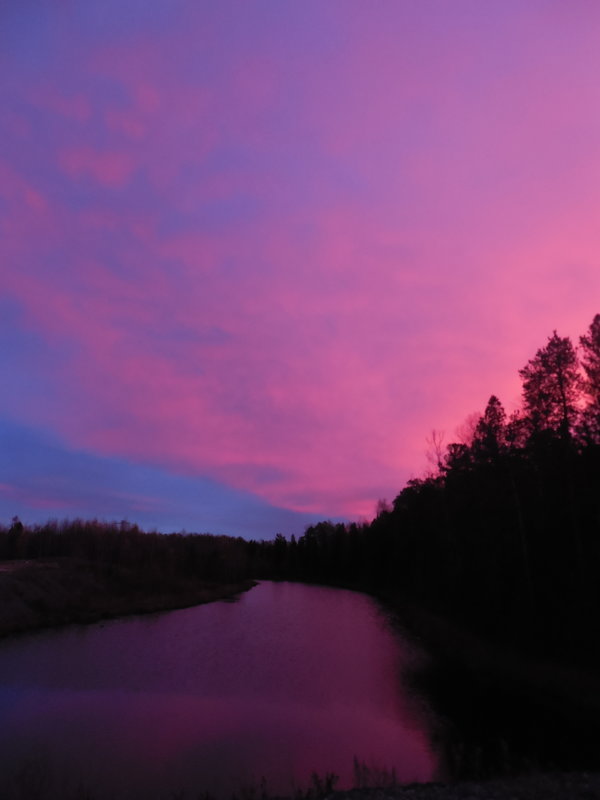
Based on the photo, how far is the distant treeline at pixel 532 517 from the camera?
2689cm

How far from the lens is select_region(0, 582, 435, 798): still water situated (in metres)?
14.4

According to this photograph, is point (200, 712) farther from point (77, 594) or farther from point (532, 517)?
point (77, 594)

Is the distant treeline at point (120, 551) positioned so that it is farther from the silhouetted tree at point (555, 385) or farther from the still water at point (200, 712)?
the silhouetted tree at point (555, 385)

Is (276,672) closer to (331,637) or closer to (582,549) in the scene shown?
(331,637)

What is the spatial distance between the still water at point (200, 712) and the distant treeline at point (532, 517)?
27.2 feet

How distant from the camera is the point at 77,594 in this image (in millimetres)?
55844

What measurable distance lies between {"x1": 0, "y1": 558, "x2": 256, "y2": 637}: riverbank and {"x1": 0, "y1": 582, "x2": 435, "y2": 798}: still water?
680 centimetres

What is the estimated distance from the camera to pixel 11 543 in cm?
10312

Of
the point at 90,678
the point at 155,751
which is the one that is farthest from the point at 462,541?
the point at 155,751

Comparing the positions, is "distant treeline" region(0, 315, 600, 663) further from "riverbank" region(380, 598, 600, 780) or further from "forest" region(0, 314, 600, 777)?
"riverbank" region(380, 598, 600, 780)

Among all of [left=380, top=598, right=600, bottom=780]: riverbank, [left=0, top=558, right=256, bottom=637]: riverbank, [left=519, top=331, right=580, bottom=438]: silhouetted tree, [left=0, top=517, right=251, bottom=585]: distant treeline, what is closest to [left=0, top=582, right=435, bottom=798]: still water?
[left=380, top=598, right=600, bottom=780]: riverbank

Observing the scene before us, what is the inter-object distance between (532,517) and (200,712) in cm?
2517

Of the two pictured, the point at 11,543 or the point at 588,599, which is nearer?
the point at 588,599

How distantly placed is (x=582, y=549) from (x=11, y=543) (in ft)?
351
